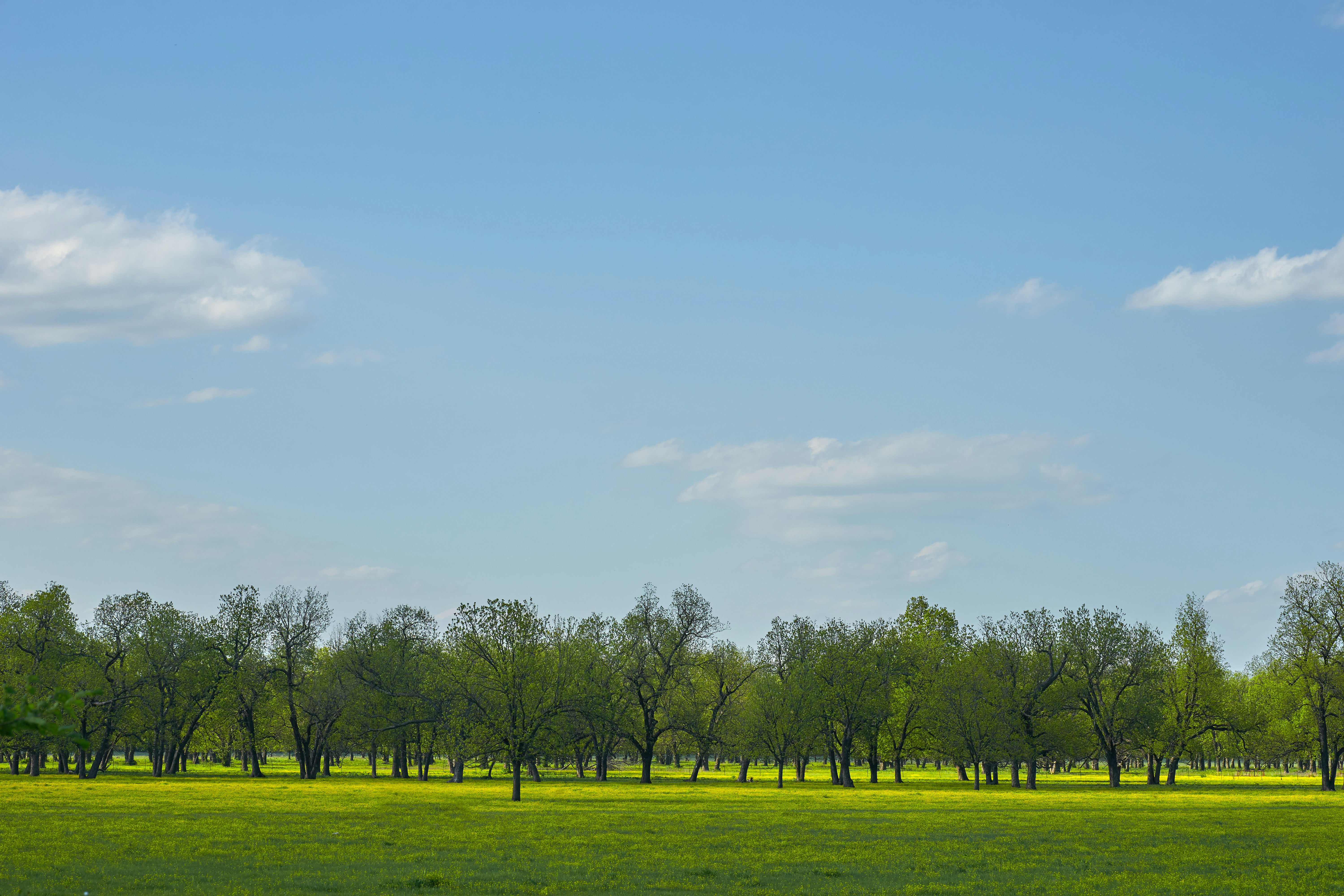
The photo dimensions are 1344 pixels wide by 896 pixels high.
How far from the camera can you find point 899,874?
30797 mm

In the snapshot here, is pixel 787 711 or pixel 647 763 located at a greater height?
pixel 787 711

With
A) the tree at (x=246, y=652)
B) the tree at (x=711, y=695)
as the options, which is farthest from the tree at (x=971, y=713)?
the tree at (x=246, y=652)

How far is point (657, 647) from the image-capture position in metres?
104

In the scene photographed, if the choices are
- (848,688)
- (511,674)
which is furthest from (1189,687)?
(511,674)

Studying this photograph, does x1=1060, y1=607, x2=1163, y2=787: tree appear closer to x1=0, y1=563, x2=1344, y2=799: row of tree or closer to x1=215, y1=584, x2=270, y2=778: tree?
x1=0, y1=563, x2=1344, y2=799: row of tree

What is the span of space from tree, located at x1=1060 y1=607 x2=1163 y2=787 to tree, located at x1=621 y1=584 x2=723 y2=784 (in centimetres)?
3781

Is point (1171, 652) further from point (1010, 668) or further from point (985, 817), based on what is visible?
point (985, 817)

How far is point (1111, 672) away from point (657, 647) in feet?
157

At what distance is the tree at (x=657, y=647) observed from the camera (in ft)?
339

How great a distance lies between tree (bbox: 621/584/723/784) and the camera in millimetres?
103250

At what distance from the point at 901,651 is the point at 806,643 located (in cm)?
1003

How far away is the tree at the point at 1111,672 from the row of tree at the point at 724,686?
214 mm

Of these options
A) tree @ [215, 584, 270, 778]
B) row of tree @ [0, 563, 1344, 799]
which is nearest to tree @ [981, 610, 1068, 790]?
row of tree @ [0, 563, 1344, 799]

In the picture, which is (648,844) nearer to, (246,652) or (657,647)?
(657,647)
